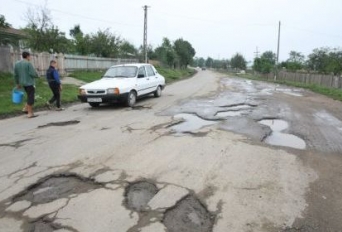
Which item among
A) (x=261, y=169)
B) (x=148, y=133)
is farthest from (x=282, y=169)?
(x=148, y=133)

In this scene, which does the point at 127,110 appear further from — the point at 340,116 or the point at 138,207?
the point at 138,207

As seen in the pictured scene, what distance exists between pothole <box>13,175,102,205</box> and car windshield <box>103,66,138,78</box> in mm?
8750

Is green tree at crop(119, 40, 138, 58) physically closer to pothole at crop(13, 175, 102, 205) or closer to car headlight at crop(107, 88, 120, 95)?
car headlight at crop(107, 88, 120, 95)

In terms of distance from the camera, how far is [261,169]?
545 centimetres

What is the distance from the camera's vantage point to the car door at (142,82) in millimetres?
13420

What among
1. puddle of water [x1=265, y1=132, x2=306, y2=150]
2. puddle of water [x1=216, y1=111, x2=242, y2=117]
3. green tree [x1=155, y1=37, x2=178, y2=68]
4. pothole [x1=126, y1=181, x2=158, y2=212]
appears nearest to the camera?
pothole [x1=126, y1=181, x2=158, y2=212]

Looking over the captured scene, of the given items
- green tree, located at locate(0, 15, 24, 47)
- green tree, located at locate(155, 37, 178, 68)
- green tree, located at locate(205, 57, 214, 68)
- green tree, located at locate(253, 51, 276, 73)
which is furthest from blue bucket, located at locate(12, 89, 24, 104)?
green tree, located at locate(205, 57, 214, 68)

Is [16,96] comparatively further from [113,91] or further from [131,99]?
[131,99]

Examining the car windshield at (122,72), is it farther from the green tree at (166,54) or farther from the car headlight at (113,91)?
the green tree at (166,54)

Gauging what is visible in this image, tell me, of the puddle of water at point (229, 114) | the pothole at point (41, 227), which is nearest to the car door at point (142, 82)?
the puddle of water at point (229, 114)

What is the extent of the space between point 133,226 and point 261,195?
1772mm

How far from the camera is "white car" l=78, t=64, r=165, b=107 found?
11.9m

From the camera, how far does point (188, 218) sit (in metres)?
3.84

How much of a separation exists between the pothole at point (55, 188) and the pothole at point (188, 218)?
4.07 ft
